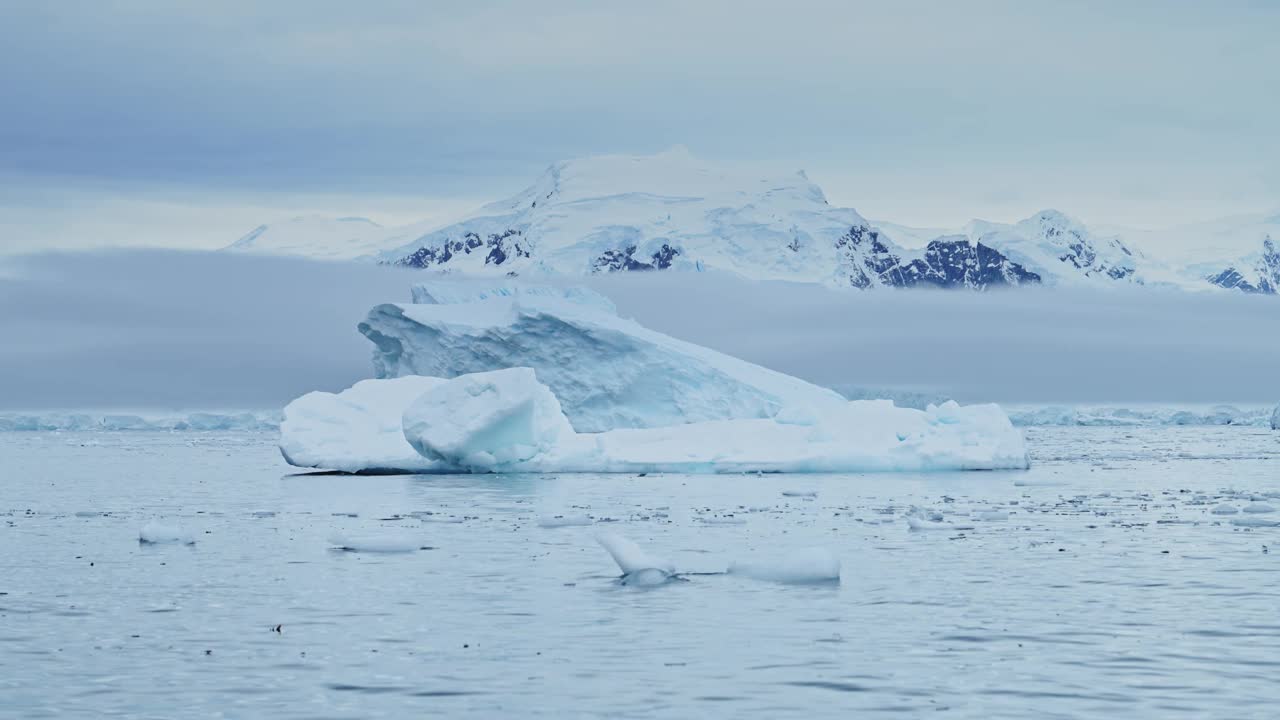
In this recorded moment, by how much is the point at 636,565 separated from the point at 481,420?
57.0ft

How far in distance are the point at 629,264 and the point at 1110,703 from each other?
128 m

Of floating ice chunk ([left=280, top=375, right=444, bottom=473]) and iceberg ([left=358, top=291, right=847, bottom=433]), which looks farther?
iceberg ([left=358, top=291, right=847, bottom=433])

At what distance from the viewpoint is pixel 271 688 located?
9828mm

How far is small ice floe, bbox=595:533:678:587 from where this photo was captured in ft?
47.1

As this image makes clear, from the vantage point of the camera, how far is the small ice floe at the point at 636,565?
47.1ft

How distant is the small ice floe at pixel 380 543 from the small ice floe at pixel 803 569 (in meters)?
4.42

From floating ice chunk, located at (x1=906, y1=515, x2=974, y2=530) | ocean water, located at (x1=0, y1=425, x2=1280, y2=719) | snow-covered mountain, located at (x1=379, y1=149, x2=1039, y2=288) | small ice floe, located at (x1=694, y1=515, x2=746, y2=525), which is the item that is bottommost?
ocean water, located at (x1=0, y1=425, x2=1280, y2=719)

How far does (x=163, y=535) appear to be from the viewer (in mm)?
19094

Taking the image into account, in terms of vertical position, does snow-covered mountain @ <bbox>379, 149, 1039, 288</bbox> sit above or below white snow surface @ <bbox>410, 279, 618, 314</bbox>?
above

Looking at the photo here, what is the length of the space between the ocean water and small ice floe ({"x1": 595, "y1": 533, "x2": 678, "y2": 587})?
185mm

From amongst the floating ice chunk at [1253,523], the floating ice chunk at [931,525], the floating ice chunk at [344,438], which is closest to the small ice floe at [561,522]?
the floating ice chunk at [931,525]

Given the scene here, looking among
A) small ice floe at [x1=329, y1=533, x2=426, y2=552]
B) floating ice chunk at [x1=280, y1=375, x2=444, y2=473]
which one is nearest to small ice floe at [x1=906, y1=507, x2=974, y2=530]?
small ice floe at [x1=329, y1=533, x2=426, y2=552]

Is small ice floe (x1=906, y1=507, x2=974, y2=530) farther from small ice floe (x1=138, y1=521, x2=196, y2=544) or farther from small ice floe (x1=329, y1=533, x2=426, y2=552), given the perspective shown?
small ice floe (x1=138, y1=521, x2=196, y2=544)

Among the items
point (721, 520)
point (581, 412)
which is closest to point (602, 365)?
point (581, 412)
